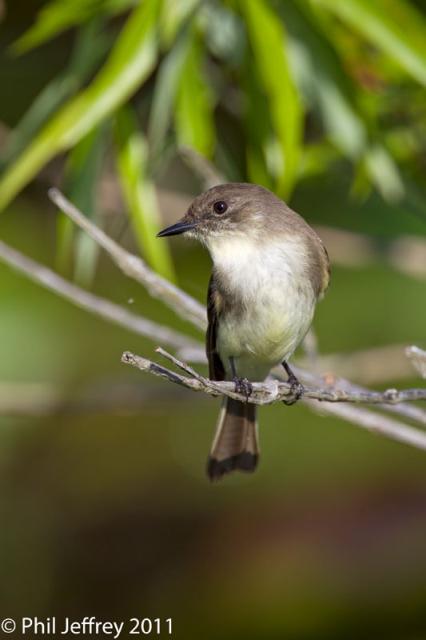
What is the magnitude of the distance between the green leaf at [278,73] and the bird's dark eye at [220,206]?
21 cm

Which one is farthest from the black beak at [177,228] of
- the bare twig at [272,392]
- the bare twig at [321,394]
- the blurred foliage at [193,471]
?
the blurred foliage at [193,471]

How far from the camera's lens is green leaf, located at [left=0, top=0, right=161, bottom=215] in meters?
3.63

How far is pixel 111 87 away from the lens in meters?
3.62

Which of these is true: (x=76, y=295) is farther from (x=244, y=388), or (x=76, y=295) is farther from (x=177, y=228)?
(x=244, y=388)

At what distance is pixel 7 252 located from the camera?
344 cm

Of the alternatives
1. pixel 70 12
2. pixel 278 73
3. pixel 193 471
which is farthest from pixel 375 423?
pixel 193 471

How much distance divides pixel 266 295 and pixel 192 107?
28.0 inches

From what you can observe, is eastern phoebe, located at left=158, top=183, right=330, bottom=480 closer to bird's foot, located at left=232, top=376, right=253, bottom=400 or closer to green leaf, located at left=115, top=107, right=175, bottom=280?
green leaf, located at left=115, top=107, right=175, bottom=280

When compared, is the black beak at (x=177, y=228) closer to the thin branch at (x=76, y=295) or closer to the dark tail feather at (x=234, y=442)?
the thin branch at (x=76, y=295)

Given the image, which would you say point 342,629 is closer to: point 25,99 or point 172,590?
point 172,590

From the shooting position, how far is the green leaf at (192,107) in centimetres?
378

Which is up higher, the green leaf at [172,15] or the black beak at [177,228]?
the green leaf at [172,15]

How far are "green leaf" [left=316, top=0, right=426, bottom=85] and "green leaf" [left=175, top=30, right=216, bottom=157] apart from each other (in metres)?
0.44

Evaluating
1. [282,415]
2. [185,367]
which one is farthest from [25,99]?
[185,367]
